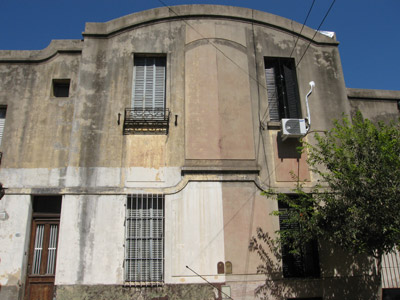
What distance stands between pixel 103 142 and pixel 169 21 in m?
4.79

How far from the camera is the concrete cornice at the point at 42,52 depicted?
1177 centimetres

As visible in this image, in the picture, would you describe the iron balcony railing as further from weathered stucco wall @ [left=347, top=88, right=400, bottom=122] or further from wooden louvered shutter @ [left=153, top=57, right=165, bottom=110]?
weathered stucco wall @ [left=347, top=88, right=400, bottom=122]

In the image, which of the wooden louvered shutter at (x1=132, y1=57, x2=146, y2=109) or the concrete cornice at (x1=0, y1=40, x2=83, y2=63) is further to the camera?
the concrete cornice at (x1=0, y1=40, x2=83, y2=63)

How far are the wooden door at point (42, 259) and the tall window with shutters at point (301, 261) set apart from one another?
656 cm

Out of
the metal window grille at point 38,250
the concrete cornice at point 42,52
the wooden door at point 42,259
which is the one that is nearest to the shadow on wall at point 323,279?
the wooden door at point 42,259

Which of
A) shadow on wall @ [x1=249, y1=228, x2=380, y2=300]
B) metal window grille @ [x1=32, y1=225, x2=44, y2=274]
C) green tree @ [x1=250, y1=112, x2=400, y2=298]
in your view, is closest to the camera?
green tree @ [x1=250, y1=112, x2=400, y2=298]

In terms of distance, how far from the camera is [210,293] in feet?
31.8

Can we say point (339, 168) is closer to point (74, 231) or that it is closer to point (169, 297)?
point (169, 297)

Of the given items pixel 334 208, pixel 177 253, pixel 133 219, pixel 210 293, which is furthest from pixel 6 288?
pixel 334 208

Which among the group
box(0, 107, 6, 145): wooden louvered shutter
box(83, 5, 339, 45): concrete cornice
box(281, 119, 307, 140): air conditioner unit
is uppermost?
box(83, 5, 339, 45): concrete cornice

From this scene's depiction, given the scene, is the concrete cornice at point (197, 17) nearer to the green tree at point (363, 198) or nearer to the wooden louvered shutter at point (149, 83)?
the wooden louvered shutter at point (149, 83)

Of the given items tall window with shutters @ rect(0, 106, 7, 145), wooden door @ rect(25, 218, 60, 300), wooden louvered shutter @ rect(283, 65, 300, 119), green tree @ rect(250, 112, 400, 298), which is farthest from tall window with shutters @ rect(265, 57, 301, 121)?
tall window with shutters @ rect(0, 106, 7, 145)

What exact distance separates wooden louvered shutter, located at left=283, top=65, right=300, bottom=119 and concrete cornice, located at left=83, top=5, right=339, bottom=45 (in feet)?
5.34

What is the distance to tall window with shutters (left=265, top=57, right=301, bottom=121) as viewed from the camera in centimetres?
1201
